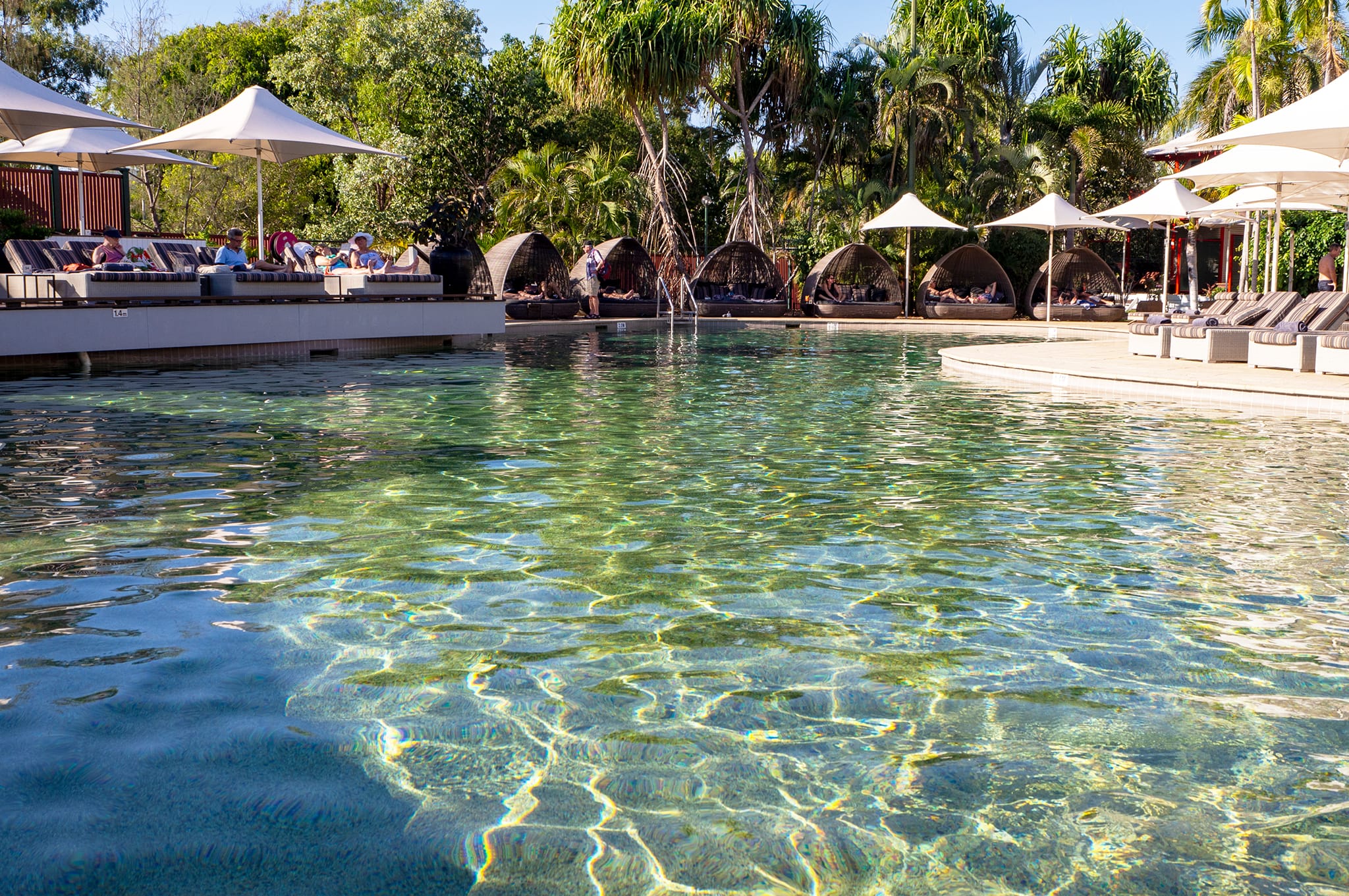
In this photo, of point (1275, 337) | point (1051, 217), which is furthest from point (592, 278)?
point (1275, 337)

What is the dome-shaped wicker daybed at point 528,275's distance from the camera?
24.8 m

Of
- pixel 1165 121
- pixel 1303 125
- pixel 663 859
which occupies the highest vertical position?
pixel 1165 121

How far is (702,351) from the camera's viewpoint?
18328 millimetres

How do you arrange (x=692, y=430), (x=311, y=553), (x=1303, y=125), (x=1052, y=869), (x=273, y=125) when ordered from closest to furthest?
(x=1052, y=869) → (x=311, y=553) → (x=692, y=430) → (x=1303, y=125) → (x=273, y=125)

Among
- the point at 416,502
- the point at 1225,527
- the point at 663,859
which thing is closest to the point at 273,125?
the point at 416,502

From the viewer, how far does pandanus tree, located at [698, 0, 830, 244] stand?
98.4 ft

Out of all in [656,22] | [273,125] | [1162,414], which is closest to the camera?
[1162,414]

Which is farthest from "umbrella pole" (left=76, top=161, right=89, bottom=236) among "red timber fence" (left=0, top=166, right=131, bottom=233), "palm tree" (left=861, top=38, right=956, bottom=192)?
"palm tree" (left=861, top=38, right=956, bottom=192)

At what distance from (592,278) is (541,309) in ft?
6.23

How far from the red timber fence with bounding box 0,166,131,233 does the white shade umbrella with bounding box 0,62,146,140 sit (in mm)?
10901

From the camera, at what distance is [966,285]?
31.4 metres

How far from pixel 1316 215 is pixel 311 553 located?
30341 millimetres

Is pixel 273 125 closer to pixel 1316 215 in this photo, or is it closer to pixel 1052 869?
pixel 1052 869

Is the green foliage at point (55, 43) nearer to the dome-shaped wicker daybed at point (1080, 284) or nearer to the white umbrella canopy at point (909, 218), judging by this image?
the white umbrella canopy at point (909, 218)
